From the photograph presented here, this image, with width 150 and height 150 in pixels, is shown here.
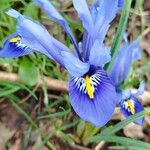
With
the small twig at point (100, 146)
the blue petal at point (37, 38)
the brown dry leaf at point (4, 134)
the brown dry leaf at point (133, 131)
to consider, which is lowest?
the brown dry leaf at point (133, 131)

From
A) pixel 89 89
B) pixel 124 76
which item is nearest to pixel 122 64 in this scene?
pixel 124 76

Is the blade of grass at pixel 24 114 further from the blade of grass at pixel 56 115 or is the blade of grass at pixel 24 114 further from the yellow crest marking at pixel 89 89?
the yellow crest marking at pixel 89 89

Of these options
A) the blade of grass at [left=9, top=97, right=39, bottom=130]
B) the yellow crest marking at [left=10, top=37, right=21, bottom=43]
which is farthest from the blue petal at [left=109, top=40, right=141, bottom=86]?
the blade of grass at [left=9, top=97, right=39, bottom=130]

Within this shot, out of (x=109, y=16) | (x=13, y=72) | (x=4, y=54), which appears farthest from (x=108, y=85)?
(x=13, y=72)

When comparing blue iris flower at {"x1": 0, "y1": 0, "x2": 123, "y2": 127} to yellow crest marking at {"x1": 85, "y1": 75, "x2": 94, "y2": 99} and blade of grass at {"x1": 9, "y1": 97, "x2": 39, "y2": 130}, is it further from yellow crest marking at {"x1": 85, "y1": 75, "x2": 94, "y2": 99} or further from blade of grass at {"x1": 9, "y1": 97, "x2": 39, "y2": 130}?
blade of grass at {"x1": 9, "y1": 97, "x2": 39, "y2": 130}

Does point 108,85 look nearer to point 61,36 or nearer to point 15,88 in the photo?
point 15,88

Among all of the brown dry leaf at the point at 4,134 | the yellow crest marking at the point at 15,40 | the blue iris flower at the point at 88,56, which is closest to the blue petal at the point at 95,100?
the blue iris flower at the point at 88,56
